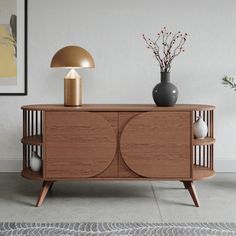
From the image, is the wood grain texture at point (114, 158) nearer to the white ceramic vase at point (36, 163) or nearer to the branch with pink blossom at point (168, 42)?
the white ceramic vase at point (36, 163)

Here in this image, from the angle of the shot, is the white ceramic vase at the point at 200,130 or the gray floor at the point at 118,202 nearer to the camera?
the gray floor at the point at 118,202

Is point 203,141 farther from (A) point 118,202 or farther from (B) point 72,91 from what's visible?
(B) point 72,91

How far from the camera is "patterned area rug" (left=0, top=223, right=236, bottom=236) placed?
237cm

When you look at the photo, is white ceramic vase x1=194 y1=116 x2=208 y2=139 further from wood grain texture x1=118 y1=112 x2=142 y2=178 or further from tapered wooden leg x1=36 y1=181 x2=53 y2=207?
tapered wooden leg x1=36 y1=181 x2=53 y2=207

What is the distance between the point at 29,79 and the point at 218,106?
1696 millimetres

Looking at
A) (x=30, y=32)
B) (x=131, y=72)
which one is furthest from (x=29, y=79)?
(x=131, y=72)

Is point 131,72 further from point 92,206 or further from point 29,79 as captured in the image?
point 92,206

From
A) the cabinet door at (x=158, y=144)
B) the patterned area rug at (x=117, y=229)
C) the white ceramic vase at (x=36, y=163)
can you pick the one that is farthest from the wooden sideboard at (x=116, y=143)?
the patterned area rug at (x=117, y=229)

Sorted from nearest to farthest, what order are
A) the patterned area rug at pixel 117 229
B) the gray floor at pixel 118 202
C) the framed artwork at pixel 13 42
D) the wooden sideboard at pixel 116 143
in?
the patterned area rug at pixel 117 229 < the gray floor at pixel 118 202 < the wooden sideboard at pixel 116 143 < the framed artwork at pixel 13 42

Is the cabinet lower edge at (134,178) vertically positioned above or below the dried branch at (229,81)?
below

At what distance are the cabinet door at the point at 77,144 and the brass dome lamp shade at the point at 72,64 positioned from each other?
8.0 inches

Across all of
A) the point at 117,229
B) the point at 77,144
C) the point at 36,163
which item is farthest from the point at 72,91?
the point at 117,229

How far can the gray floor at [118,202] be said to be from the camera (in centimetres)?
266

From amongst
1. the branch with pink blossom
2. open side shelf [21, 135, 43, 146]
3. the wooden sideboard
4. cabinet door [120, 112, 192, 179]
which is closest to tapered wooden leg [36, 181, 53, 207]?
the wooden sideboard
